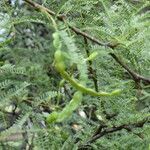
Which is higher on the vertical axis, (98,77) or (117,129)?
(98,77)

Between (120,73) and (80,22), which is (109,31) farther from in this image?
(120,73)

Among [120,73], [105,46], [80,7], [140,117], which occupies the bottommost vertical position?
[140,117]

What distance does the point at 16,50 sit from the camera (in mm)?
2490

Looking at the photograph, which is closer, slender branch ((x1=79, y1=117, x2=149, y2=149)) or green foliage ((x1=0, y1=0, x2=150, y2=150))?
green foliage ((x1=0, y1=0, x2=150, y2=150))

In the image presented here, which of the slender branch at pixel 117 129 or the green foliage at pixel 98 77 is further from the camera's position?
the slender branch at pixel 117 129

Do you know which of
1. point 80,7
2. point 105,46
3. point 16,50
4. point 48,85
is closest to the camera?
point 105,46

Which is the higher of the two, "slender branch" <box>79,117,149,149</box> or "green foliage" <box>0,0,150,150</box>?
"green foliage" <box>0,0,150,150</box>

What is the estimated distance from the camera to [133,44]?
3.41 feet

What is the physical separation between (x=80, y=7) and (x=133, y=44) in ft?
0.74

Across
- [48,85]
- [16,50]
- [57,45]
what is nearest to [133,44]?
[57,45]

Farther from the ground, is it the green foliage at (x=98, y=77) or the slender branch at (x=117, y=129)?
the green foliage at (x=98, y=77)

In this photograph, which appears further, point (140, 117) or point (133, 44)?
point (140, 117)

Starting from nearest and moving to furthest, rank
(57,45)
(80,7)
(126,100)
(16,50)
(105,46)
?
1. (57,45)
2. (105,46)
3. (80,7)
4. (126,100)
5. (16,50)

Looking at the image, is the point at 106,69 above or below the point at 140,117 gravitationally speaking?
above
